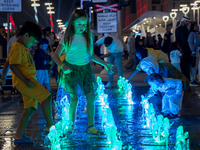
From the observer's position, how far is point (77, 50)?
4820mm

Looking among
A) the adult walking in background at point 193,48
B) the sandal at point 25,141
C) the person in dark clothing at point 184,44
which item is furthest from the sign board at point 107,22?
the sandal at point 25,141

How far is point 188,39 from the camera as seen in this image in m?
11.4

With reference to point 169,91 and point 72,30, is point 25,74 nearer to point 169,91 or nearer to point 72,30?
point 72,30

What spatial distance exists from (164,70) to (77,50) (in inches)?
94.0

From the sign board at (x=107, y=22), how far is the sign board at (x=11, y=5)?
4587mm

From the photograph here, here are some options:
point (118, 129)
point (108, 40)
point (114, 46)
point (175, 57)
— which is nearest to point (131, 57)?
point (114, 46)

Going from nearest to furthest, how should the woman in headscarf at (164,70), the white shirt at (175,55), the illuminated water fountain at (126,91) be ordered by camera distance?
the woman in headscarf at (164,70) < the illuminated water fountain at (126,91) < the white shirt at (175,55)

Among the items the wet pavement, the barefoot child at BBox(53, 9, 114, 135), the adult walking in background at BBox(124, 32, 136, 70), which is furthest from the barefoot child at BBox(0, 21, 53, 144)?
the adult walking in background at BBox(124, 32, 136, 70)

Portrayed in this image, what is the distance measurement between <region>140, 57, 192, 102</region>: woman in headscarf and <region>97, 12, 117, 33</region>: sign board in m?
8.00

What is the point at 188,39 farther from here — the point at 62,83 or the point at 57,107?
the point at 62,83

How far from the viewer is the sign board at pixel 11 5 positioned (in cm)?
1037

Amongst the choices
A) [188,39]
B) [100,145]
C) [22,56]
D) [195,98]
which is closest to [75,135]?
[100,145]

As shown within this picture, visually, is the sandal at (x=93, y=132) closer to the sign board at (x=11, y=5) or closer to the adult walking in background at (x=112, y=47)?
the adult walking in background at (x=112, y=47)

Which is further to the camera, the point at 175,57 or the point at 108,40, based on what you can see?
the point at 108,40
